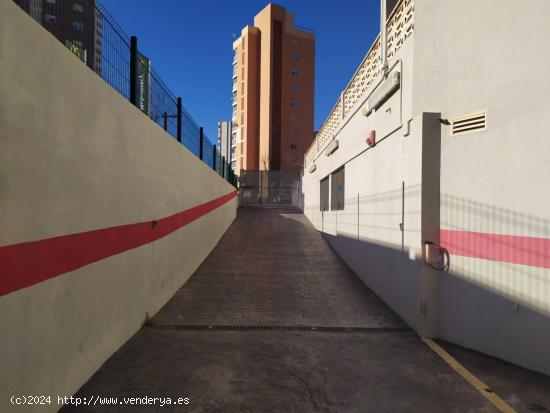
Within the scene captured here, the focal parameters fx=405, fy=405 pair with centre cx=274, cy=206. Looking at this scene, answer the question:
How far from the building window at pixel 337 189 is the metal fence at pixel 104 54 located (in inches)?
205

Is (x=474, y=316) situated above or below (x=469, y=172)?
below

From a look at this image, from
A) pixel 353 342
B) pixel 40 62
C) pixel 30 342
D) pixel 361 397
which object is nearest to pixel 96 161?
pixel 40 62

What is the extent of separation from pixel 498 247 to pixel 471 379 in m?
1.54

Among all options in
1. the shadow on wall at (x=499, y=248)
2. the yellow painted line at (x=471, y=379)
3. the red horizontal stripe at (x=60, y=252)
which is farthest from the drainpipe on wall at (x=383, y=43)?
the red horizontal stripe at (x=60, y=252)

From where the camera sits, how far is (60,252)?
340 centimetres

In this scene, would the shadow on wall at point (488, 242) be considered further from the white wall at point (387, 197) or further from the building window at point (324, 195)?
the building window at point (324, 195)

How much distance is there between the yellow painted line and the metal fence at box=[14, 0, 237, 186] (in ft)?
16.4

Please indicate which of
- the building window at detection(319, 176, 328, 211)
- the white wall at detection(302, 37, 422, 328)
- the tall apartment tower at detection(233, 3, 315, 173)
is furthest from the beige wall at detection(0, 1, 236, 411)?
the tall apartment tower at detection(233, 3, 315, 173)

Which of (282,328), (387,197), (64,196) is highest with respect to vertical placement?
(387,197)

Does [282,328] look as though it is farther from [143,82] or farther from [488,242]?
[143,82]

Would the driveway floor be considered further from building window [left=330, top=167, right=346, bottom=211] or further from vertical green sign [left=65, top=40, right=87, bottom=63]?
building window [left=330, top=167, right=346, bottom=211]

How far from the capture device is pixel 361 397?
3.79m

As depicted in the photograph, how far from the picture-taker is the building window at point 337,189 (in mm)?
11440

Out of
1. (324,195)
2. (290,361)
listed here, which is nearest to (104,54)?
(290,361)
